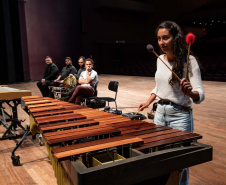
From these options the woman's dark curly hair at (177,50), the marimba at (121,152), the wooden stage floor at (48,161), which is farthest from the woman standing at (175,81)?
the wooden stage floor at (48,161)

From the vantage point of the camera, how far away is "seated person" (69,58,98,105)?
4887 millimetres

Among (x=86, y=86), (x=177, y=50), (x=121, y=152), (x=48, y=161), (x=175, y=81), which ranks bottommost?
(x=48, y=161)

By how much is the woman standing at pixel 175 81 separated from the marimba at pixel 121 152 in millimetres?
115

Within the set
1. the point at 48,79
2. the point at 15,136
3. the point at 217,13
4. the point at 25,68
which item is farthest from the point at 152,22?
the point at 15,136

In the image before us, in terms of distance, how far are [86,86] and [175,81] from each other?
3352 millimetres

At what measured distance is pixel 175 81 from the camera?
66.9 inches

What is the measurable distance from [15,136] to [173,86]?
9.31ft

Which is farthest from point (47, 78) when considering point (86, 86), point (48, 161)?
point (48, 161)

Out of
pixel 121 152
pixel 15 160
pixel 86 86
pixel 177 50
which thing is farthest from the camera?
pixel 86 86

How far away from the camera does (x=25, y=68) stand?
12156 mm

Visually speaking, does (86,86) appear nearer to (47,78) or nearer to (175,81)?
(47,78)

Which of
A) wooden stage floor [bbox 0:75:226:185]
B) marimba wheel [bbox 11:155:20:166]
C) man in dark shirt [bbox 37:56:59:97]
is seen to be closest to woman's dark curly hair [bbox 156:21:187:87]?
wooden stage floor [bbox 0:75:226:185]

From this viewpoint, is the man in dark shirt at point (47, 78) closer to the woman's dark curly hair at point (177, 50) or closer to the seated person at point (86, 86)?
the seated person at point (86, 86)

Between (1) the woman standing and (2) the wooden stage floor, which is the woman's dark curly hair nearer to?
(1) the woman standing
